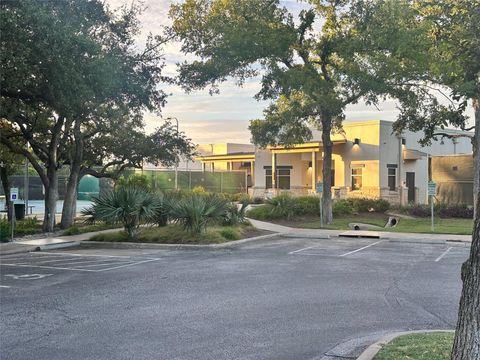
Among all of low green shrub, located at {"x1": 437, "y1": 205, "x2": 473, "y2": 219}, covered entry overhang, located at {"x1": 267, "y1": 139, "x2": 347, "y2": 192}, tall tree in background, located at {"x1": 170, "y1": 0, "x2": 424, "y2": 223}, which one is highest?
tall tree in background, located at {"x1": 170, "y1": 0, "x2": 424, "y2": 223}

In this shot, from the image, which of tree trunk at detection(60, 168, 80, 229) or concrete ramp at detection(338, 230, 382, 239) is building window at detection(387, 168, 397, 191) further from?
tree trunk at detection(60, 168, 80, 229)

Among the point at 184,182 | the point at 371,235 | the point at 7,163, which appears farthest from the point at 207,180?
the point at 371,235

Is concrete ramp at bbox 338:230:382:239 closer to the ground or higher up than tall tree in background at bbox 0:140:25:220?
closer to the ground

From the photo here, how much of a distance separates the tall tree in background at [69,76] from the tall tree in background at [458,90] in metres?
8.57

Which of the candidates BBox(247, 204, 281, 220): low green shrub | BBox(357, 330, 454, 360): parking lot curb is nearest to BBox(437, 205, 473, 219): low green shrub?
BBox(247, 204, 281, 220): low green shrub

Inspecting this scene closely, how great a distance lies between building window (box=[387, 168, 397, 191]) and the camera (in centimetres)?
3412

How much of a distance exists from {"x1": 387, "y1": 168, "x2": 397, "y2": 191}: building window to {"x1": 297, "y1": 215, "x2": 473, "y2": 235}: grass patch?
681cm

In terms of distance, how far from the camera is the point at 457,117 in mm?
23078

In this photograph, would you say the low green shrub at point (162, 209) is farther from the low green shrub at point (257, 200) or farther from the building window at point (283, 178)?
the building window at point (283, 178)

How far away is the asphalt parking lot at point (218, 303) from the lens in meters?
6.27

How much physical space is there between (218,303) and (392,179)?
1099 inches

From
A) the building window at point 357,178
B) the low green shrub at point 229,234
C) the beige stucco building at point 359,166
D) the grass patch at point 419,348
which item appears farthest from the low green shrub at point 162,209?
the building window at point 357,178

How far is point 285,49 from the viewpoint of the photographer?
69.6ft

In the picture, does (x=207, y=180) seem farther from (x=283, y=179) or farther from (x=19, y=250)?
(x=19, y=250)
